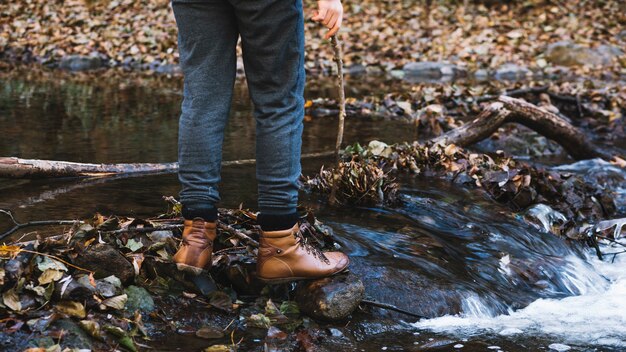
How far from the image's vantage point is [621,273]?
14.6 feet

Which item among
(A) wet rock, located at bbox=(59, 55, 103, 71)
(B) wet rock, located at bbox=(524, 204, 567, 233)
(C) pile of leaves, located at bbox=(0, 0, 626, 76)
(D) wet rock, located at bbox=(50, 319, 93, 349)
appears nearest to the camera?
(D) wet rock, located at bbox=(50, 319, 93, 349)

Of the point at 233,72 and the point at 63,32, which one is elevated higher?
the point at 233,72

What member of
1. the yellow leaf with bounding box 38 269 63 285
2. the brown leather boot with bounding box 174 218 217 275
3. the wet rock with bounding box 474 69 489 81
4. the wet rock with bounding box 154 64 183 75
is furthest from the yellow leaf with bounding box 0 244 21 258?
the wet rock with bounding box 154 64 183 75

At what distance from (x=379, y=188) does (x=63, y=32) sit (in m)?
12.5

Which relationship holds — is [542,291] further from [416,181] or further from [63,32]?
[63,32]

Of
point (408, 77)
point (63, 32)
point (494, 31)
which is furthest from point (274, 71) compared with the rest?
point (63, 32)

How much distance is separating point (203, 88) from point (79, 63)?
1187cm

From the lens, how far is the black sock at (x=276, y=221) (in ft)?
9.53

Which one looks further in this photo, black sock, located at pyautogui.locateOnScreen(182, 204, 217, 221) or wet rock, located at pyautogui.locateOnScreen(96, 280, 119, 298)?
black sock, located at pyautogui.locateOnScreen(182, 204, 217, 221)

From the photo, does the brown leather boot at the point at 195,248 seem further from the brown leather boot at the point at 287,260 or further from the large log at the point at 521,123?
the large log at the point at 521,123

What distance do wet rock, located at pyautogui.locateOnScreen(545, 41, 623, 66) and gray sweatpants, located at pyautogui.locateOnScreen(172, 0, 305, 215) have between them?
1171cm

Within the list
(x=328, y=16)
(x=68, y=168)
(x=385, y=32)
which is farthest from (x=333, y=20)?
(x=385, y=32)

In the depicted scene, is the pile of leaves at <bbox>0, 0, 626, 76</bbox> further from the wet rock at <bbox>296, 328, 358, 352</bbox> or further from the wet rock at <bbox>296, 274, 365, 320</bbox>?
the wet rock at <bbox>296, 328, 358, 352</bbox>

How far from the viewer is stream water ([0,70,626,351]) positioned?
10.3 ft
